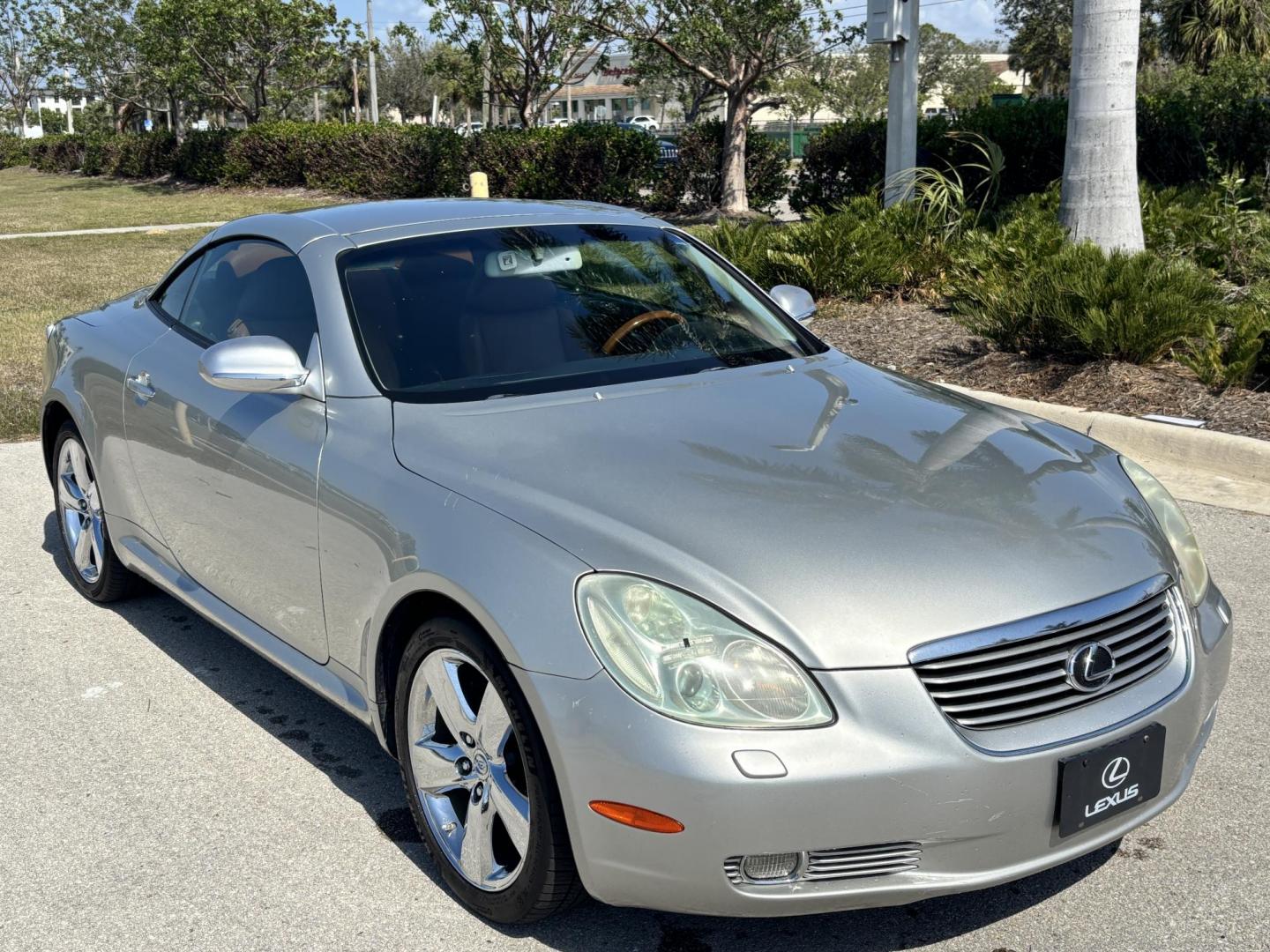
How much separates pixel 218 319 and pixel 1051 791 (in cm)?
310

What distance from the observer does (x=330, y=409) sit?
3652 mm

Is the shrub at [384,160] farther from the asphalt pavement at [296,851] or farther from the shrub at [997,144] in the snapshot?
the asphalt pavement at [296,851]

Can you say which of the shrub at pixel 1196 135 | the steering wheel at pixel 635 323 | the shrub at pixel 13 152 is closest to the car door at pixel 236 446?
the steering wheel at pixel 635 323

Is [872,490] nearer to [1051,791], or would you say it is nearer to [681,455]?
[681,455]

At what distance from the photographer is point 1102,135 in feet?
30.9

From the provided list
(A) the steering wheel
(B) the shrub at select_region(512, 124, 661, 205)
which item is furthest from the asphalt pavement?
(B) the shrub at select_region(512, 124, 661, 205)

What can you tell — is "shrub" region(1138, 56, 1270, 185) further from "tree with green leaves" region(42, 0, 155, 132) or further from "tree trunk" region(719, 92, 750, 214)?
"tree with green leaves" region(42, 0, 155, 132)

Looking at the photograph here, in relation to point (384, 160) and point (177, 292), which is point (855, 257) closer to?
point (177, 292)

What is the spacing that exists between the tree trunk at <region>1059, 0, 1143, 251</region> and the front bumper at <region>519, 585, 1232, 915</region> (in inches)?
286

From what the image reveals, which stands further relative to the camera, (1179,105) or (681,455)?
(1179,105)

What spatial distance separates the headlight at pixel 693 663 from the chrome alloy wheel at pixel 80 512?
10.2 ft

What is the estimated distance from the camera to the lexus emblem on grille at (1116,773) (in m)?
2.75

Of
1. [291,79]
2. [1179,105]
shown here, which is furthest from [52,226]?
[1179,105]

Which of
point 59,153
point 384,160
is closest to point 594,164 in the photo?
point 384,160
